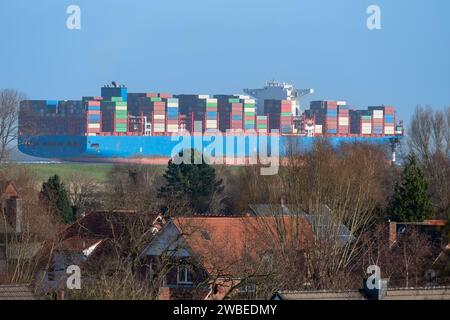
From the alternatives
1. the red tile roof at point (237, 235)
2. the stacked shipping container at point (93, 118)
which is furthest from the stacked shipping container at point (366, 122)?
the red tile roof at point (237, 235)

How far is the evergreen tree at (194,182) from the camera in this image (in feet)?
127

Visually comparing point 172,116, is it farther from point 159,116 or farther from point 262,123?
point 262,123

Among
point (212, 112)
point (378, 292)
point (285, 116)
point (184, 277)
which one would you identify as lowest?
point (184, 277)

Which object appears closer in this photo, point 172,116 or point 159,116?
point 159,116

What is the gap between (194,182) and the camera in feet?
133

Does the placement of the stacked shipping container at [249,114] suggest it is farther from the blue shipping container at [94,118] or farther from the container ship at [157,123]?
the blue shipping container at [94,118]

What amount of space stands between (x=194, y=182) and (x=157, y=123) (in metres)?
47.6

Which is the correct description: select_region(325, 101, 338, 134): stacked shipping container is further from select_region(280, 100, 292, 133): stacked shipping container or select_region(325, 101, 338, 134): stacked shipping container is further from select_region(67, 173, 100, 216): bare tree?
select_region(67, 173, 100, 216): bare tree

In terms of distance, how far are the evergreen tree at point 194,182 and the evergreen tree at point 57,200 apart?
402 centimetres

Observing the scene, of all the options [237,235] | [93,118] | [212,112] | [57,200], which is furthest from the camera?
[212,112]

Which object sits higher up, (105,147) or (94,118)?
(94,118)

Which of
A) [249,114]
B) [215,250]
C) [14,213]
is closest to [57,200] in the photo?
[14,213]

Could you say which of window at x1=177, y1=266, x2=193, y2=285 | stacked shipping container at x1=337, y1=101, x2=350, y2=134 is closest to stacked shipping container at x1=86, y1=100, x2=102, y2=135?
stacked shipping container at x1=337, y1=101, x2=350, y2=134

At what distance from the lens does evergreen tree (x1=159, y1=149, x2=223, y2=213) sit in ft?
127
